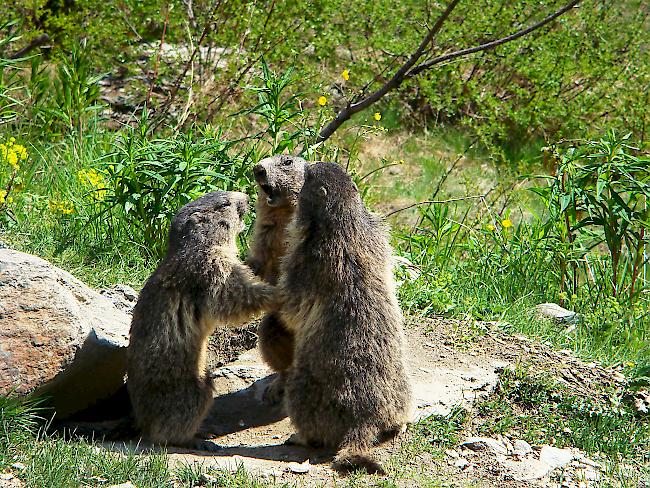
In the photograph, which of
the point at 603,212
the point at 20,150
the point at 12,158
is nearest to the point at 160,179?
the point at 12,158

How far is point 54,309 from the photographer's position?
5.30m

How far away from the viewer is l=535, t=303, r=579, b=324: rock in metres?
7.55

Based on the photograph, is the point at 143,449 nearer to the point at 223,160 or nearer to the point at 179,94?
the point at 223,160

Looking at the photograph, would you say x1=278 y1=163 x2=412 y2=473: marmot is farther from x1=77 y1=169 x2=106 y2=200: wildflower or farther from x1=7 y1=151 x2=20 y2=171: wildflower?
x1=7 y1=151 x2=20 y2=171: wildflower

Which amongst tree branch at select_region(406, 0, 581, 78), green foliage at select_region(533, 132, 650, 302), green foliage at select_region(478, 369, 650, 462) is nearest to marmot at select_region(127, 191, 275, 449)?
green foliage at select_region(478, 369, 650, 462)

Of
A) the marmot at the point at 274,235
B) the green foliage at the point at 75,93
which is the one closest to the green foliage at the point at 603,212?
the marmot at the point at 274,235

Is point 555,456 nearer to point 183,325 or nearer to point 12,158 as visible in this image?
point 183,325

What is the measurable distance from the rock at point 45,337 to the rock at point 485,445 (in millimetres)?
2381

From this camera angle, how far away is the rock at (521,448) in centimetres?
569

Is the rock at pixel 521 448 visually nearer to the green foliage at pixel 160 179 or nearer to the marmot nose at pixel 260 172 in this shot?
the marmot nose at pixel 260 172

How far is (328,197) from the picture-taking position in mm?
5504

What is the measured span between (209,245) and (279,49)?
530 cm

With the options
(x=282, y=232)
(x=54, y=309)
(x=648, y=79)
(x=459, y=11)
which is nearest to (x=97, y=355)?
(x=54, y=309)

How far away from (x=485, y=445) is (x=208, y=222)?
7.44 ft
